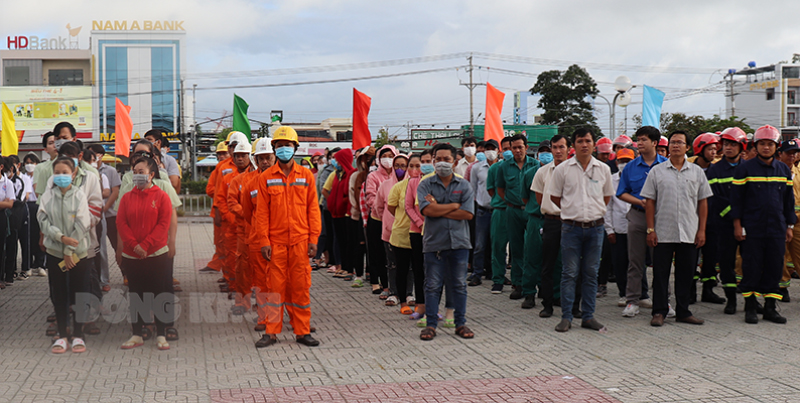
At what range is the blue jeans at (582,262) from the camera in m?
7.21

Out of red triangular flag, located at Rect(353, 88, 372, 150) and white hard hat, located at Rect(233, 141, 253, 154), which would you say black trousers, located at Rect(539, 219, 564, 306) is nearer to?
white hard hat, located at Rect(233, 141, 253, 154)

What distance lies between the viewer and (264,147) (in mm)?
7004

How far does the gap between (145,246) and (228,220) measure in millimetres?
2217

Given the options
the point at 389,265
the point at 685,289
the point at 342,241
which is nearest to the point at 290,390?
the point at 389,265

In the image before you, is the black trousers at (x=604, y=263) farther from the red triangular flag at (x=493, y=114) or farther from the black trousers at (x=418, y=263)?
the red triangular flag at (x=493, y=114)

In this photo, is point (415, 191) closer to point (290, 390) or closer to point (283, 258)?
point (283, 258)

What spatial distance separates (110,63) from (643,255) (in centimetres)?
7181

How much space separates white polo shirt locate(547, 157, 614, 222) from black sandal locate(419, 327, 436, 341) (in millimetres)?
1844

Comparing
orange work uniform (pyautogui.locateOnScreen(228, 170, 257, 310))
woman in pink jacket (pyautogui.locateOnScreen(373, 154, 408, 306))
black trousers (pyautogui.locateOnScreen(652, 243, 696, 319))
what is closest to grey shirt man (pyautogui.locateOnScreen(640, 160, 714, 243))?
black trousers (pyautogui.locateOnScreen(652, 243, 696, 319))

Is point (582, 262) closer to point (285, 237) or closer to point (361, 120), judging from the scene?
point (285, 237)

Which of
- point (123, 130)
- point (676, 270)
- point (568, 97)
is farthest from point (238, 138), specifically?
point (568, 97)

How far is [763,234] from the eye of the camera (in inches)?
303

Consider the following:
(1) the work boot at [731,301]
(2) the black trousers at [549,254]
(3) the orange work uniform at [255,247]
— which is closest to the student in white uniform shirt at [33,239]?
(3) the orange work uniform at [255,247]

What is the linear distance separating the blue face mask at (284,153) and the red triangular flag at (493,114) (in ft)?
25.3
